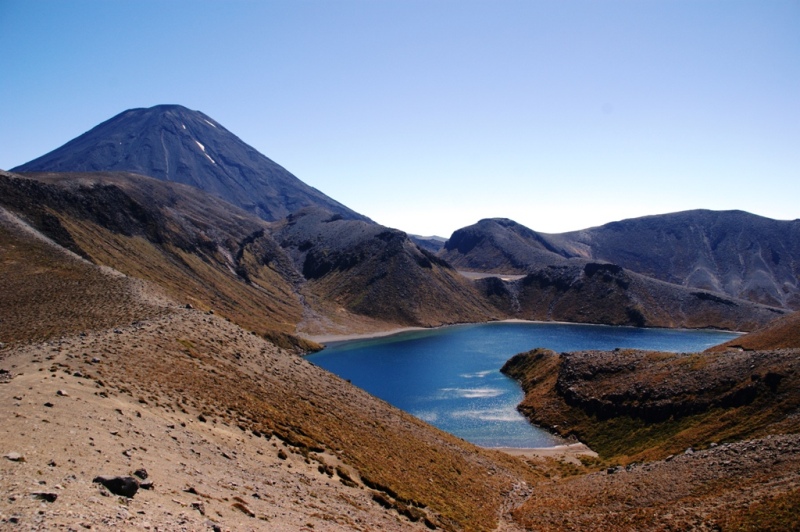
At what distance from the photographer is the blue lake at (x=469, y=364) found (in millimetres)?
73125

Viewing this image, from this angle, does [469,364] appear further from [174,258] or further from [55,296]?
[174,258]

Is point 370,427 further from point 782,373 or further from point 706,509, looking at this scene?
point 782,373

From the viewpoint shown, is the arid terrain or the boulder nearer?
the boulder

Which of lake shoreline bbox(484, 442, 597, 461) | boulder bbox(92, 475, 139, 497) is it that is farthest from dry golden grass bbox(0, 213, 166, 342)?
lake shoreline bbox(484, 442, 597, 461)

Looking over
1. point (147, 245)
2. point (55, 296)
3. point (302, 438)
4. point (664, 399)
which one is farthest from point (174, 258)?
point (664, 399)

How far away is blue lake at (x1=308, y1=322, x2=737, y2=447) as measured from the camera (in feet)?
240

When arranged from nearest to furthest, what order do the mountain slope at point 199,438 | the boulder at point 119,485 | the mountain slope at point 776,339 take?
the boulder at point 119,485 → the mountain slope at point 199,438 → the mountain slope at point 776,339

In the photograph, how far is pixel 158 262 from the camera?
145 m

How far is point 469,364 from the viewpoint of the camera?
11881 centimetres

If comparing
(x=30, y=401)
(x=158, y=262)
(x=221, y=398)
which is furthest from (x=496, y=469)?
(x=158, y=262)

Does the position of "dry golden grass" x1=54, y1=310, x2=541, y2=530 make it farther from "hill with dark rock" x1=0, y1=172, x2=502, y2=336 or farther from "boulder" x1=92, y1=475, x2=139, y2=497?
"hill with dark rock" x1=0, y1=172, x2=502, y2=336

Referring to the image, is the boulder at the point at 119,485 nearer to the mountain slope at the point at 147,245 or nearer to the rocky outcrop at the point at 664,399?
the rocky outcrop at the point at 664,399

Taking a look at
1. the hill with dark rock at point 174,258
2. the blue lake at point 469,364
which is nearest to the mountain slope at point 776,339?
→ the blue lake at point 469,364

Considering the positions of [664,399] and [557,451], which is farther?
[557,451]
